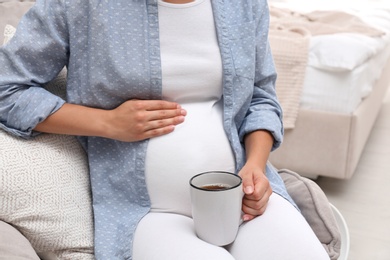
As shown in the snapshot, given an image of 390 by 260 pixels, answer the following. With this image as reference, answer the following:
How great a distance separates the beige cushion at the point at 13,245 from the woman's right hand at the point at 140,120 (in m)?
0.23

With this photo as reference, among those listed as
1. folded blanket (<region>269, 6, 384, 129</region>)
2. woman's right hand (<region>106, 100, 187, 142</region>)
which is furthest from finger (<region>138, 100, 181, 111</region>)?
folded blanket (<region>269, 6, 384, 129</region>)

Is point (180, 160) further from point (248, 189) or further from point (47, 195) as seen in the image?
point (47, 195)

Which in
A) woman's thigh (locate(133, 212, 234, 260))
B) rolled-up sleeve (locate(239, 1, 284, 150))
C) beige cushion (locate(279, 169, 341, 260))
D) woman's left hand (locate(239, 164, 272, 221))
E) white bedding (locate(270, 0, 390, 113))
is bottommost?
white bedding (locate(270, 0, 390, 113))

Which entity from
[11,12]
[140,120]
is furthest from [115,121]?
[11,12]

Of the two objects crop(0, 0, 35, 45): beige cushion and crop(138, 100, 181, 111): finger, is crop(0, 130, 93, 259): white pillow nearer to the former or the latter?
crop(138, 100, 181, 111): finger

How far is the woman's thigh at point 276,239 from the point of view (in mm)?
877

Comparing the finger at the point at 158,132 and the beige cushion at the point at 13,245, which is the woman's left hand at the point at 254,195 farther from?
the beige cushion at the point at 13,245

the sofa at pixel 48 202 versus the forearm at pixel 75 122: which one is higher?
the forearm at pixel 75 122

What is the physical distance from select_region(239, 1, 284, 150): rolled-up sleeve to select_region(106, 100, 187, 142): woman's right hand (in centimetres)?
18

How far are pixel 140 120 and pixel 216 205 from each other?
230mm

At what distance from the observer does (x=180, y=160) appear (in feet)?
3.17

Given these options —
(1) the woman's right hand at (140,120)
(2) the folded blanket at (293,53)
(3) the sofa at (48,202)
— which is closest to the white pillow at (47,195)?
(3) the sofa at (48,202)

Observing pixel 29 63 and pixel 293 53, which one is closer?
pixel 29 63

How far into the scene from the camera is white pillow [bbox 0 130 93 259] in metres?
0.87
